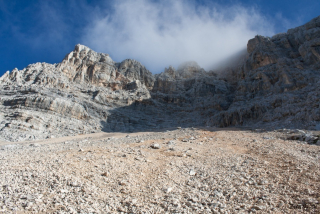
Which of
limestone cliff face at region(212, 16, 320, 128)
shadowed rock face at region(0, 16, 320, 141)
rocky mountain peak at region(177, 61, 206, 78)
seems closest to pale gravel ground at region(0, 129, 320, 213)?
limestone cliff face at region(212, 16, 320, 128)

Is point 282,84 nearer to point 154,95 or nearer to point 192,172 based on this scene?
point 154,95

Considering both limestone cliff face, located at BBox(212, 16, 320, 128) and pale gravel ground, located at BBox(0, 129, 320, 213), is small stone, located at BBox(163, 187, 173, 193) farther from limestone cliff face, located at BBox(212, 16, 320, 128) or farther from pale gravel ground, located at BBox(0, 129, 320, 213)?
limestone cliff face, located at BBox(212, 16, 320, 128)

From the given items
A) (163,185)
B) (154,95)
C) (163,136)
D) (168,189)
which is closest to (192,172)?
(163,185)

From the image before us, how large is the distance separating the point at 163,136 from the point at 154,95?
164ft

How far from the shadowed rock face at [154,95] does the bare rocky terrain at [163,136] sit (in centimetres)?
28

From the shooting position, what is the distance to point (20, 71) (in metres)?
53.7

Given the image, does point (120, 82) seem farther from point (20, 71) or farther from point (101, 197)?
point (101, 197)

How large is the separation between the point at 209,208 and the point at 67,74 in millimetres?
66640

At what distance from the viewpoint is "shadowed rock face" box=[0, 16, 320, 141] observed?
3453cm

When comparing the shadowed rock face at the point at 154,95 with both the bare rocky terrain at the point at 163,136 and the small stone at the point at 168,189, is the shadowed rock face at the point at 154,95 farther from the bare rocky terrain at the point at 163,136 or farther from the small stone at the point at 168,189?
the small stone at the point at 168,189

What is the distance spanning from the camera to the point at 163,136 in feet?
65.3

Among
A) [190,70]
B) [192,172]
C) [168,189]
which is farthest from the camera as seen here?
[190,70]

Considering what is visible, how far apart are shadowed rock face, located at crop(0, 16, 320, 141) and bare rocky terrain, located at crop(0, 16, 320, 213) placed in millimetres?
285

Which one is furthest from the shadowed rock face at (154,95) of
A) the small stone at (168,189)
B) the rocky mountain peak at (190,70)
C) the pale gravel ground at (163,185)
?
the small stone at (168,189)
